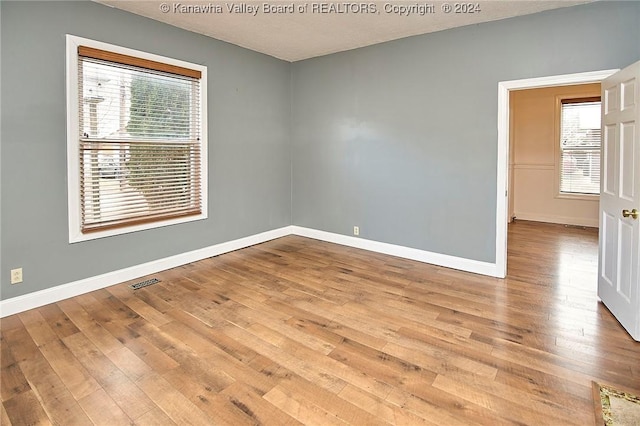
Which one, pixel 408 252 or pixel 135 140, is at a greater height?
pixel 135 140

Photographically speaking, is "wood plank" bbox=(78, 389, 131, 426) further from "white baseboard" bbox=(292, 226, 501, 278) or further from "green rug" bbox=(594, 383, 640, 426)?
"white baseboard" bbox=(292, 226, 501, 278)

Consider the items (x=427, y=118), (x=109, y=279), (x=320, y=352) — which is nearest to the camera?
(x=320, y=352)

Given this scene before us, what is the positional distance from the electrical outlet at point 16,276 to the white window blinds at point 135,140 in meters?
0.58

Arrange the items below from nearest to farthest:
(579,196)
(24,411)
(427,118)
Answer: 1. (24,411)
2. (427,118)
3. (579,196)

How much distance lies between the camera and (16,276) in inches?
117

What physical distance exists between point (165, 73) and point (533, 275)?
456cm

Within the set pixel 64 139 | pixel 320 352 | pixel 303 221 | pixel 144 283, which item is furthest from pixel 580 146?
pixel 64 139

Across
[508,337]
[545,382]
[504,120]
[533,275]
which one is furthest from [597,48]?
[545,382]

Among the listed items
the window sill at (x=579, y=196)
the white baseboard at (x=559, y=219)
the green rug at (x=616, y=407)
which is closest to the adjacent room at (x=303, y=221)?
the green rug at (x=616, y=407)

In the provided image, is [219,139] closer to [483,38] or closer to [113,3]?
[113,3]

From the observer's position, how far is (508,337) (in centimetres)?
261

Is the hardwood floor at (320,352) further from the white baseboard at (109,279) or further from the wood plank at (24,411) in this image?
the white baseboard at (109,279)

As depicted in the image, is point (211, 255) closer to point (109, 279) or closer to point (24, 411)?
point (109, 279)

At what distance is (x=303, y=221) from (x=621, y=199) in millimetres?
3892
